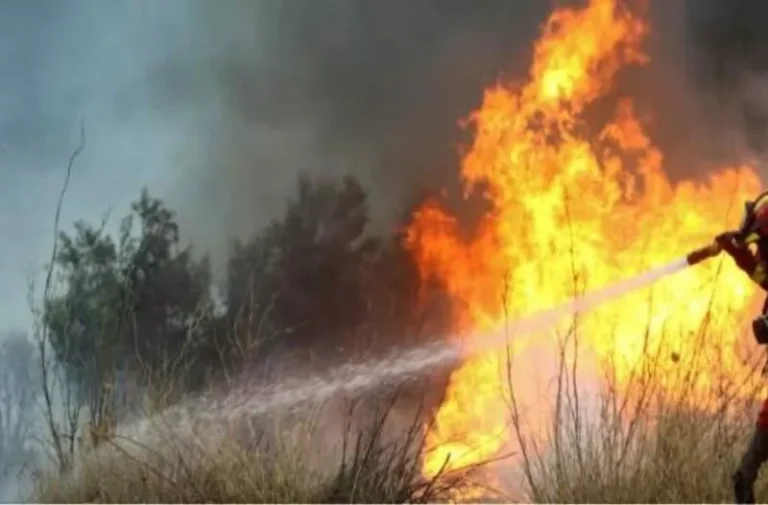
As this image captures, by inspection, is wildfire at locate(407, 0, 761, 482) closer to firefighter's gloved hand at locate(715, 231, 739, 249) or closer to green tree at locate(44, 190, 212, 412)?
green tree at locate(44, 190, 212, 412)

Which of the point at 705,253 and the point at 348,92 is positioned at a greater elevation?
the point at 348,92

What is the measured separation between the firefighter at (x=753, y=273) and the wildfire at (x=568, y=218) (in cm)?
170

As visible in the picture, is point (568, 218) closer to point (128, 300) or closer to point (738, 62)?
point (738, 62)

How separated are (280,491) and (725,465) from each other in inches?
88.5

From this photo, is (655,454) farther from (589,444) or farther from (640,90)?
(640,90)

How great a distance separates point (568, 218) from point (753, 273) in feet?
6.66

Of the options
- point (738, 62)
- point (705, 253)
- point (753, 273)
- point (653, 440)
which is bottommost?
point (653, 440)

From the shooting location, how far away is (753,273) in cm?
431

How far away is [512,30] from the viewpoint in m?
6.61

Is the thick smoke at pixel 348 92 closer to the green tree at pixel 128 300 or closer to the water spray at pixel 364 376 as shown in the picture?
the green tree at pixel 128 300

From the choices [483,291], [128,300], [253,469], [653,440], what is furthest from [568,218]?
[128,300]

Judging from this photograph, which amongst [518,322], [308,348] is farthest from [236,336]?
[518,322]

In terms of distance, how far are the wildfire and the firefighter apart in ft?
5.58

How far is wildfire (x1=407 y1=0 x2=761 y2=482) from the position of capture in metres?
6.16
